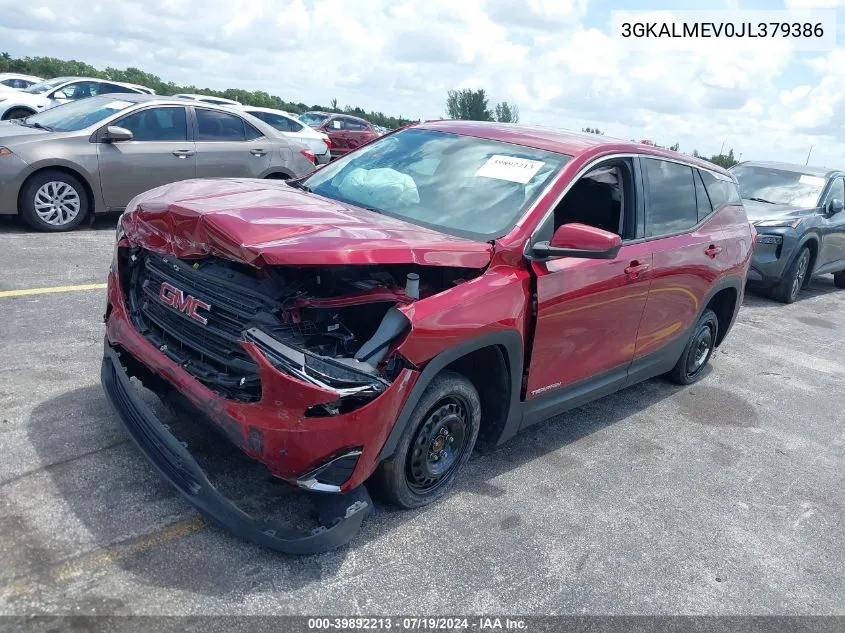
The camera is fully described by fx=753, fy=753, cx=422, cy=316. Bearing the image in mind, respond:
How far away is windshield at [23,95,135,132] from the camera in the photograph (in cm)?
865

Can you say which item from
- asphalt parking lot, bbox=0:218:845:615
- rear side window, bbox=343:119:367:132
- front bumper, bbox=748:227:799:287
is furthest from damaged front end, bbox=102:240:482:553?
rear side window, bbox=343:119:367:132

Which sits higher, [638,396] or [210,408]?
[210,408]

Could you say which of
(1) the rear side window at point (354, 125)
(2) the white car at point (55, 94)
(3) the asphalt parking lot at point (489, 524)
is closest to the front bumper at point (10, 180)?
(3) the asphalt parking lot at point (489, 524)

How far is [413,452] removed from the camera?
136 inches

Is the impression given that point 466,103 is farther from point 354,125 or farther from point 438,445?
point 438,445

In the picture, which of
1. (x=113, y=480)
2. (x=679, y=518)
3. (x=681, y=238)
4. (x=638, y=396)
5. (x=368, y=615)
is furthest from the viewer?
(x=638, y=396)

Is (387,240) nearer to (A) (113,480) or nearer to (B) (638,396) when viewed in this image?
(A) (113,480)

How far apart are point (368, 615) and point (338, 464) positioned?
58cm

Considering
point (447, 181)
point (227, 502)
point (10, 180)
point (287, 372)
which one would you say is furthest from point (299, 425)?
point (10, 180)

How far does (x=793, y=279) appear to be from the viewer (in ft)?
32.6

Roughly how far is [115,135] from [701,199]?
20.6 ft

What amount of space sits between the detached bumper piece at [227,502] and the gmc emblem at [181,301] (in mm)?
434

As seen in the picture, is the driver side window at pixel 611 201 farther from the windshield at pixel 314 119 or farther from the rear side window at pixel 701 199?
the windshield at pixel 314 119

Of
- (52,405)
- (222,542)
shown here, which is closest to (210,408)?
(222,542)
